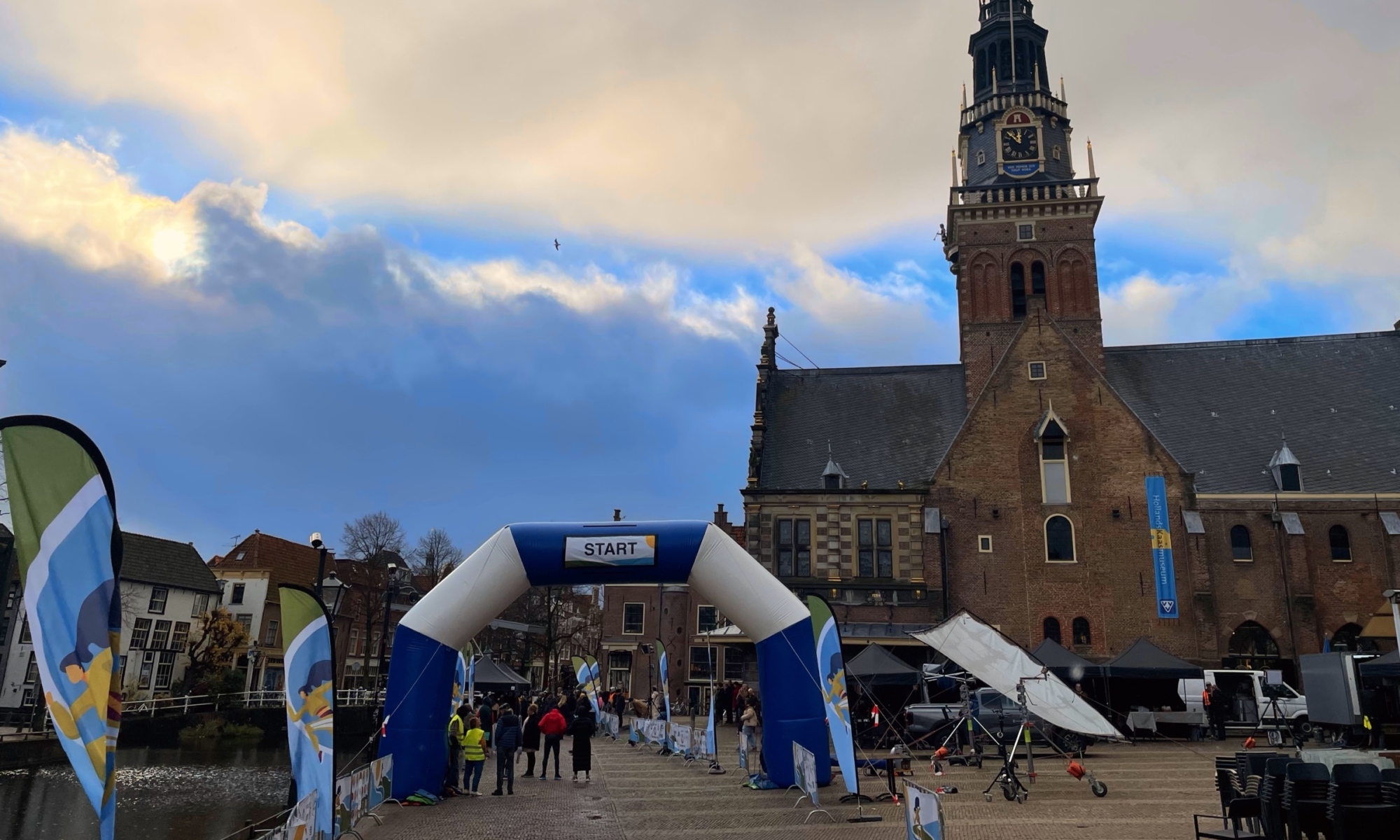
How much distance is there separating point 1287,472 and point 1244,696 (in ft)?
37.1

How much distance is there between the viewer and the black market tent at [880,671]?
Answer: 83.6 feet

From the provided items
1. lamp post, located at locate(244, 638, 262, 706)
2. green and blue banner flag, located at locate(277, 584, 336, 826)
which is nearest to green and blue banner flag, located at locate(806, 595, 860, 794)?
green and blue banner flag, located at locate(277, 584, 336, 826)

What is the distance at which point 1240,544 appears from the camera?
3528 cm

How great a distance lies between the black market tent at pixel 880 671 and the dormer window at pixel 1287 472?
64.5 feet

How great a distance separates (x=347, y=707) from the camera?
145 feet

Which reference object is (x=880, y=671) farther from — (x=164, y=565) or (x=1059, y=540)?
(x=164, y=565)

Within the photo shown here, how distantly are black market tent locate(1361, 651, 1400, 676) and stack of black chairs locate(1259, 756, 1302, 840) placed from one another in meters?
14.2

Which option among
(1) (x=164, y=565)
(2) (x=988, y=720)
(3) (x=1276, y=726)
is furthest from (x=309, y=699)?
(1) (x=164, y=565)

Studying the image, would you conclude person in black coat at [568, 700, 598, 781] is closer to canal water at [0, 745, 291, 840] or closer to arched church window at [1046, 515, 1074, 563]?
canal water at [0, 745, 291, 840]

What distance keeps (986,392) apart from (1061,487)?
4.60 metres

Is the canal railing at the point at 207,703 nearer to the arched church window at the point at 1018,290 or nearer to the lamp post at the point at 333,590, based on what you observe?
the lamp post at the point at 333,590

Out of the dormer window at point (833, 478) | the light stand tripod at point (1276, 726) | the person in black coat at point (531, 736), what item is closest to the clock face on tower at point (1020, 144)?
the dormer window at point (833, 478)

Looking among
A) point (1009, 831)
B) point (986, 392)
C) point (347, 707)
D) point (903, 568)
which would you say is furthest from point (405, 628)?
point (347, 707)

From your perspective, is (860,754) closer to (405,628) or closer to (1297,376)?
(405,628)
